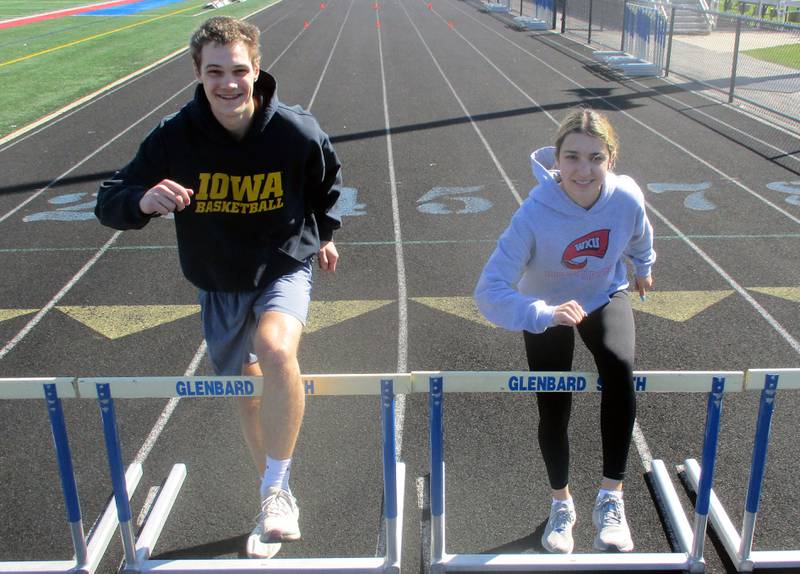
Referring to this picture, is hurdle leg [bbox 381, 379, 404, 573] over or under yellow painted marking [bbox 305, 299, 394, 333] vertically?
over

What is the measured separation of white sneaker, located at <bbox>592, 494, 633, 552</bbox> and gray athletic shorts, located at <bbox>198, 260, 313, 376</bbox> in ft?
4.86

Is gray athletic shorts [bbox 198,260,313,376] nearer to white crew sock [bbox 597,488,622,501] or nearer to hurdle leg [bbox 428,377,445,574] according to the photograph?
hurdle leg [bbox 428,377,445,574]

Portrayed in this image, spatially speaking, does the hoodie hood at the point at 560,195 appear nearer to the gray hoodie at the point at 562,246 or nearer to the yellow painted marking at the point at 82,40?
the gray hoodie at the point at 562,246

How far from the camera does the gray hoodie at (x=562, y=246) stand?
9.90ft

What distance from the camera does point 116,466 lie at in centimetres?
302

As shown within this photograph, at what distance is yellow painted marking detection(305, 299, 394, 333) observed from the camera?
5.98 m

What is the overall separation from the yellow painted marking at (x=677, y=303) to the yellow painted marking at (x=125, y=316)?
3552 millimetres

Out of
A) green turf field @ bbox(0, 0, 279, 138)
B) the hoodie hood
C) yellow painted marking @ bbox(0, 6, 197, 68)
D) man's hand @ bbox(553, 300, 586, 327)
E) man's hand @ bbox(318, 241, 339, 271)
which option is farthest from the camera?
yellow painted marking @ bbox(0, 6, 197, 68)

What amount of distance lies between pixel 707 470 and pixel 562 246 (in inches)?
40.4

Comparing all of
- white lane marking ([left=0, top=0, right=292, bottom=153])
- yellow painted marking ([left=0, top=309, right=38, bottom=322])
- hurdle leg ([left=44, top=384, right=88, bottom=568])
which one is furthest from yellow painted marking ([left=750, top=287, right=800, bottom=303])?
white lane marking ([left=0, top=0, right=292, bottom=153])

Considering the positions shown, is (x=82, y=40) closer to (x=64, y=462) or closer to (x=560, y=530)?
(x=64, y=462)

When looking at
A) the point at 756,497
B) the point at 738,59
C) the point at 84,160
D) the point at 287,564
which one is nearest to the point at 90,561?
the point at 287,564

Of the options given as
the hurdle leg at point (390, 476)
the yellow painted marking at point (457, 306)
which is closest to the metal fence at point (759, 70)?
the yellow painted marking at point (457, 306)

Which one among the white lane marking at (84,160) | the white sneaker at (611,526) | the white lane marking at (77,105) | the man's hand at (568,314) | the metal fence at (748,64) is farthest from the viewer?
the metal fence at (748,64)
